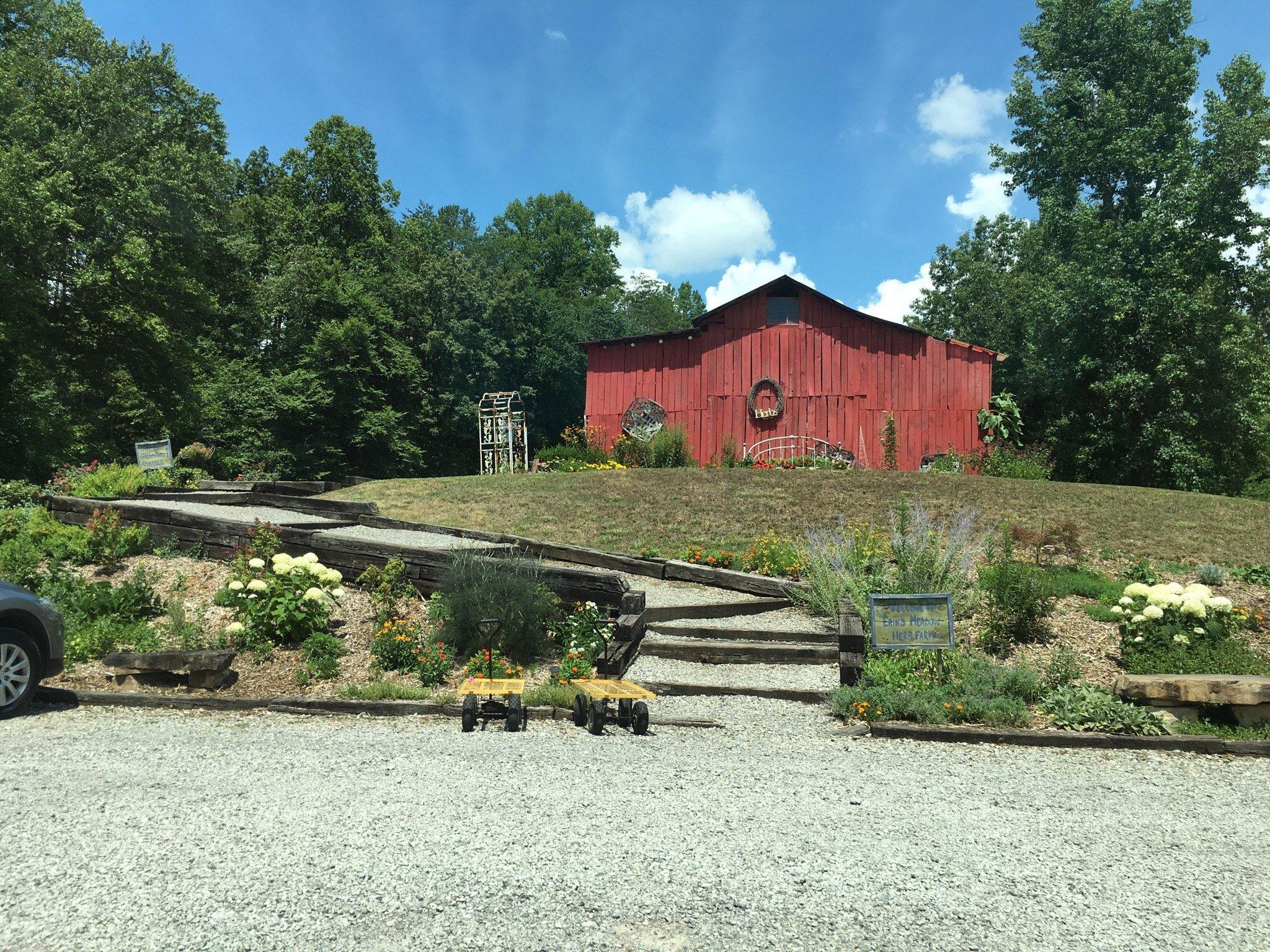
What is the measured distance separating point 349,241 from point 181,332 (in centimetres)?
1462

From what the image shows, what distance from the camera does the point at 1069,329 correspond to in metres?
27.9

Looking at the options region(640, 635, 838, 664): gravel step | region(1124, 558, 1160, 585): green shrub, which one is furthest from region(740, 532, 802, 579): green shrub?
region(1124, 558, 1160, 585): green shrub

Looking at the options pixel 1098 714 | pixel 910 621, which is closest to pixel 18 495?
pixel 910 621

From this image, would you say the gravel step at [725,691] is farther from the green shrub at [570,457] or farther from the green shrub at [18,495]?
the green shrub at [570,457]

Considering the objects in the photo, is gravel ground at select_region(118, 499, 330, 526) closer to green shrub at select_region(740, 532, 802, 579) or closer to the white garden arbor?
green shrub at select_region(740, 532, 802, 579)

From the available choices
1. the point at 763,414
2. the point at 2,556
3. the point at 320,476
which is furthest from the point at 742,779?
the point at 320,476

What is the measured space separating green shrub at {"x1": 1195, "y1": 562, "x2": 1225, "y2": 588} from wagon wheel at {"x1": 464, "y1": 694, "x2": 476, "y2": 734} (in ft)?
31.0

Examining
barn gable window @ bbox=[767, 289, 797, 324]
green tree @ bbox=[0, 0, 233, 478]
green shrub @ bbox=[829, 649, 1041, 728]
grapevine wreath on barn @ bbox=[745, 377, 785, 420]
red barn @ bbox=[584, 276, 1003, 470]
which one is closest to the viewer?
green shrub @ bbox=[829, 649, 1041, 728]

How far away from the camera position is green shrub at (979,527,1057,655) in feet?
28.0

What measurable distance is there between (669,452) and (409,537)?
1138 cm

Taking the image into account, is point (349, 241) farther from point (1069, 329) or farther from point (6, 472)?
point (1069, 329)

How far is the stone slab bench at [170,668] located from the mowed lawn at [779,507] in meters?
6.98

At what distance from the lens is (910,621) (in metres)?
7.28

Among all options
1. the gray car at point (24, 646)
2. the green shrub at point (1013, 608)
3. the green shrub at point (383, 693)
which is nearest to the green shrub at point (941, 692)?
the green shrub at point (1013, 608)
